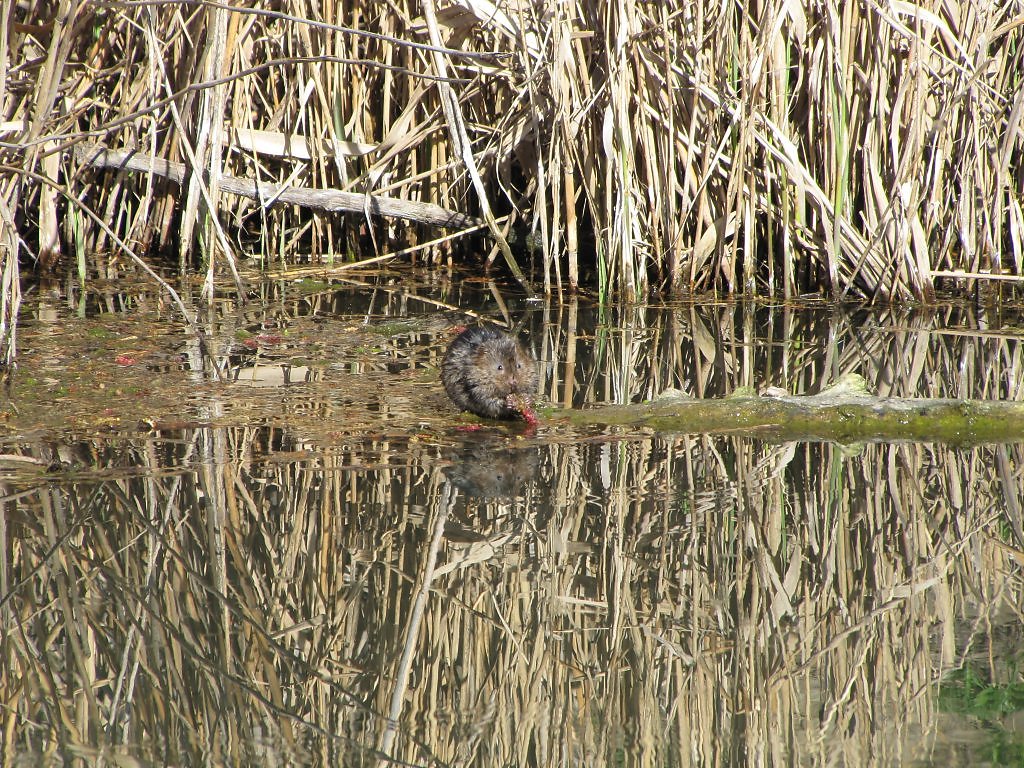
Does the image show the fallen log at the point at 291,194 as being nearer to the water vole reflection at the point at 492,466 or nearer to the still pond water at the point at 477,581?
the still pond water at the point at 477,581

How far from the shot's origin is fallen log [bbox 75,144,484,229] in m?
8.39

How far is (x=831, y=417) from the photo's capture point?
5.01 m

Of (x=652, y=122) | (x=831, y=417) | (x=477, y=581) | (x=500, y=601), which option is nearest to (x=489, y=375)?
(x=831, y=417)

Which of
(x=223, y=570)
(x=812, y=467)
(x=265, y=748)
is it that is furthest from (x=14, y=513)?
(x=812, y=467)

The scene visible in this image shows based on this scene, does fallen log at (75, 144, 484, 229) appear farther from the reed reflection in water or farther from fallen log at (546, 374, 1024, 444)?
the reed reflection in water

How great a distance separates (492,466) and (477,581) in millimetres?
1077

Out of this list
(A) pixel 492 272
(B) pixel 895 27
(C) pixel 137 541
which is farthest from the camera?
(A) pixel 492 272

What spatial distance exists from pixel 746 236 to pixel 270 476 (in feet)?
13.5

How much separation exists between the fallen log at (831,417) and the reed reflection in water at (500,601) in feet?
0.48

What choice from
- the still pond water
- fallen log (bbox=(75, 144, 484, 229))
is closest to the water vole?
the still pond water

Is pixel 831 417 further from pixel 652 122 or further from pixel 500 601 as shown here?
pixel 652 122

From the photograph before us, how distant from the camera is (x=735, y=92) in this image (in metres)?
7.23

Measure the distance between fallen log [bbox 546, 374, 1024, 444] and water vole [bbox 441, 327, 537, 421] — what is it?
0.22m

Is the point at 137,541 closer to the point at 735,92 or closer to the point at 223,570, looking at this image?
the point at 223,570
